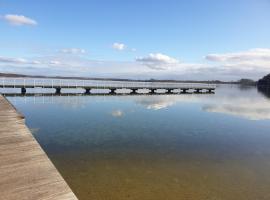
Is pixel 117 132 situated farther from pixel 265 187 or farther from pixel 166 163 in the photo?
pixel 265 187

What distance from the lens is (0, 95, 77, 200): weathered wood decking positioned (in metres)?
4.14

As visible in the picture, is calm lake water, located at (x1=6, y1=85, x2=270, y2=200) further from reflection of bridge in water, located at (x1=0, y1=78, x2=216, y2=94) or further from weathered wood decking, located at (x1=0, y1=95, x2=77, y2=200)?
reflection of bridge in water, located at (x1=0, y1=78, x2=216, y2=94)

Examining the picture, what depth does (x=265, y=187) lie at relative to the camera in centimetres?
786

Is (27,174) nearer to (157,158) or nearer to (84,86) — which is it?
(157,158)

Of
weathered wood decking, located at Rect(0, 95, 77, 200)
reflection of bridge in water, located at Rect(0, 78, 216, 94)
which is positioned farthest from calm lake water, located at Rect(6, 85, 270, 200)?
reflection of bridge in water, located at Rect(0, 78, 216, 94)

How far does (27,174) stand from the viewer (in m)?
4.95

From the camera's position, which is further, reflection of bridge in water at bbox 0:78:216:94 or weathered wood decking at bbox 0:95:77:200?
reflection of bridge in water at bbox 0:78:216:94

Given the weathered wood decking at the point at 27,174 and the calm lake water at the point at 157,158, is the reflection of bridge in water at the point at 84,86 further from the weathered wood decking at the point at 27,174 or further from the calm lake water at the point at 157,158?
the weathered wood decking at the point at 27,174

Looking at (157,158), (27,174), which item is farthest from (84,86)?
(27,174)

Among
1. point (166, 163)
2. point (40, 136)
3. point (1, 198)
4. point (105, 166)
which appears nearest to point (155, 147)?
point (166, 163)

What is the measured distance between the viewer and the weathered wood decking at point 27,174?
4.14 metres

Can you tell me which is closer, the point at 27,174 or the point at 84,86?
the point at 27,174

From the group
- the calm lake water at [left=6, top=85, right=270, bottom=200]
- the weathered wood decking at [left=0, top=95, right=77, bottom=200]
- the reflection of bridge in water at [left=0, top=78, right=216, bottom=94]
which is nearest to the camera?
the weathered wood decking at [left=0, top=95, right=77, bottom=200]

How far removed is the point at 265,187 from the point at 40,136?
10.5 meters
